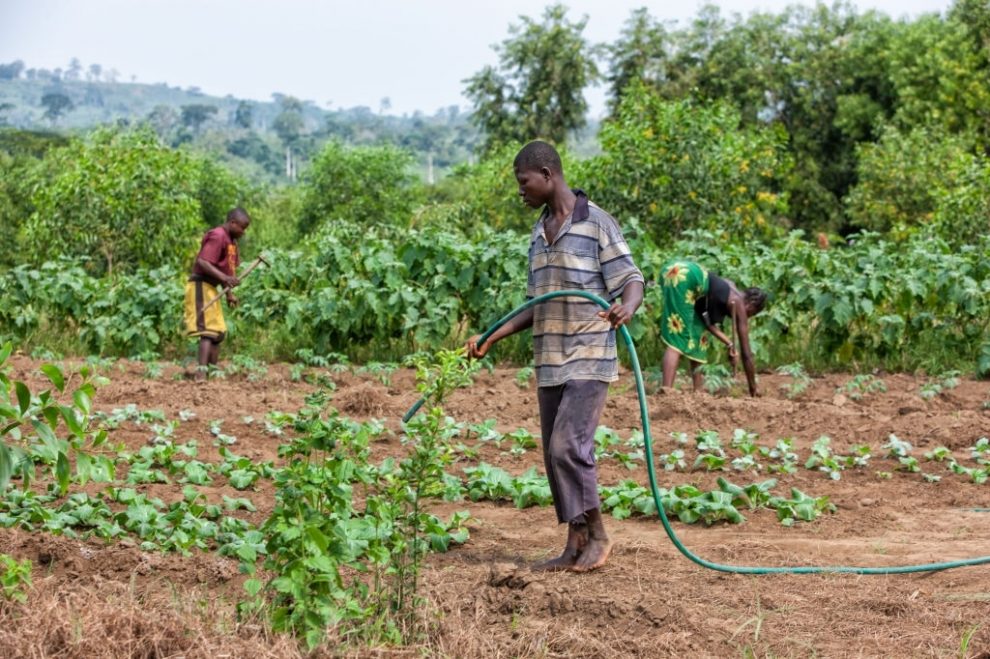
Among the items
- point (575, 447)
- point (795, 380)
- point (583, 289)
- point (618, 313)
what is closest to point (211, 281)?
point (795, 380)

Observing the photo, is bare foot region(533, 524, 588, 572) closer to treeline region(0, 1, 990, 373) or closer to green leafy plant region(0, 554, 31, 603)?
green leafy plant region(0, 554, 31, 603)

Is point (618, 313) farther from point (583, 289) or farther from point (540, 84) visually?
point (540, 84)

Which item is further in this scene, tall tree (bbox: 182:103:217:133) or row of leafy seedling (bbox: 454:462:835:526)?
tall tree (bbox: 182:103:217:133)

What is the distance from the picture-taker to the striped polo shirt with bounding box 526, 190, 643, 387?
484cm

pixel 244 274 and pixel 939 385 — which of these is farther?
pixel 244 274

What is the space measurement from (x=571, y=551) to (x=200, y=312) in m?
6.19

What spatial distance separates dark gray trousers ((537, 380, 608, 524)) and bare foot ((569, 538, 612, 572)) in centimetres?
11

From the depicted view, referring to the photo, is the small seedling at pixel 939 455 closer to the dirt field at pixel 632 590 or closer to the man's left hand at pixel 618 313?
the dirt field at pixel 632 590

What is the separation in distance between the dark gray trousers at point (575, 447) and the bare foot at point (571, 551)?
0.05 metres

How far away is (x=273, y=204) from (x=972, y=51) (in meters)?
24.3

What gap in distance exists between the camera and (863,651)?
400 cm

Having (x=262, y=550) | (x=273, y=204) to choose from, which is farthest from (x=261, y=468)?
(x=273, y=204)

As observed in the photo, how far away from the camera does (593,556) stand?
489 centimetres

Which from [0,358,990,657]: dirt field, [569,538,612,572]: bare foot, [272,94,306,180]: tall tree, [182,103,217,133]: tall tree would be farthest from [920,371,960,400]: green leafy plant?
[182,103,217,133]: tall tree
